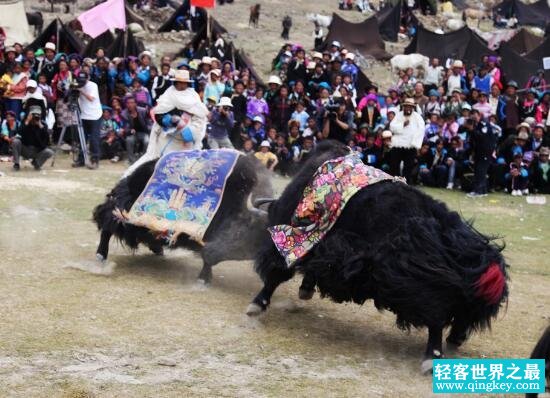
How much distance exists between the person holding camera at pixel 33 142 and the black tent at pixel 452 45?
1436 centimetres

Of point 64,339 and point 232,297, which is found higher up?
point 64,339

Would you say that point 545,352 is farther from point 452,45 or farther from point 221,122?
point 452,45

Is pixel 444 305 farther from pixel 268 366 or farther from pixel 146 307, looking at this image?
pixel 146 307

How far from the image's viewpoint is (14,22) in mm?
24031

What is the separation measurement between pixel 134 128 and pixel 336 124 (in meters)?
3.62

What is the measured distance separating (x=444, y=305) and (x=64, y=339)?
2.51 meters

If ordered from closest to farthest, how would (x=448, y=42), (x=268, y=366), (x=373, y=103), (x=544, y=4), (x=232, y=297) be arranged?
(x=268, y=366) < (x=232, y=297) < (x=373, y=103) < (x=448, y=42) < (x=544, y=4)

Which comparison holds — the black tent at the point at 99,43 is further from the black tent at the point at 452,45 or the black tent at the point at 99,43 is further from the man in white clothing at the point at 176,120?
the man in white clothing at the point at 176,120

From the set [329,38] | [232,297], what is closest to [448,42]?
[329,38]

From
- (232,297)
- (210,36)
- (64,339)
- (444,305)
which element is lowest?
(210,36)

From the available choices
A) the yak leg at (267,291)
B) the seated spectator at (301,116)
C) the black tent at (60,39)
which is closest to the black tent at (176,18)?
the black tent at (60,39)

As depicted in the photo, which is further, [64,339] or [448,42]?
[448,42]

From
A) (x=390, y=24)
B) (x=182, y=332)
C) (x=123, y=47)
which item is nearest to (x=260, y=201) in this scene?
(x=182, y=332)

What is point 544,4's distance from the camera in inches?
1496
